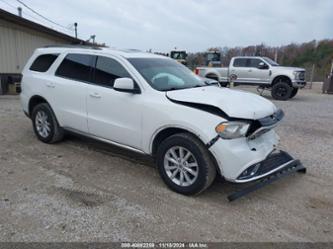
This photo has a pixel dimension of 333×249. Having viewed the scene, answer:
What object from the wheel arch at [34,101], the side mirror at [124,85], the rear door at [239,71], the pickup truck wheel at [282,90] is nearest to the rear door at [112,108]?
the side mirror at [124,85]

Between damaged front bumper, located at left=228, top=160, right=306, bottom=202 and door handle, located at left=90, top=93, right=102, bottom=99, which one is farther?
door handle, located at left=90, top=93, right=102, bottom=99

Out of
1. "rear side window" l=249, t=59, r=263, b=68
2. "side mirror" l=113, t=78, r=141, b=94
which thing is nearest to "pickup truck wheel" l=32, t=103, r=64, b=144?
"side mirror" l=113, t=78, r=141, b=94

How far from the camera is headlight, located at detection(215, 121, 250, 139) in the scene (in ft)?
10.5

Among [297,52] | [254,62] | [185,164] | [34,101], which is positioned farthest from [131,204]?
[297,52]

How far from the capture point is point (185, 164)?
3.52 metres

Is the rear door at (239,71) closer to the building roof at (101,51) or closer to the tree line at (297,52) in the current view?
the building roof at (101,51)

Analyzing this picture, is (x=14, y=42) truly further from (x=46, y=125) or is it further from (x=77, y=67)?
(x=77, y=67)

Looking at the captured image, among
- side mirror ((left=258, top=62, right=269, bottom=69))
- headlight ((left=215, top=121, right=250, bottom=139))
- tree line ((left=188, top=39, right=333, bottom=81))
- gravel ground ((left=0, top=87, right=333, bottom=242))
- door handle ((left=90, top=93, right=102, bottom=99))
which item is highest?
tree line ((left=188, top=39, right=333, bottom=81))

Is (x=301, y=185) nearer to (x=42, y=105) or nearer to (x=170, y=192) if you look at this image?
(x=170, y=192)

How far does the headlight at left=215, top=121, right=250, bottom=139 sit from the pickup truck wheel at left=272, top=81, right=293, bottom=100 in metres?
11.7

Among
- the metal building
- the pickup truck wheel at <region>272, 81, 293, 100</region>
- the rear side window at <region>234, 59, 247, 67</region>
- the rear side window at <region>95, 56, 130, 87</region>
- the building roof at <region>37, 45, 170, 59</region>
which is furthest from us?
the rear side window at <region>234, 59, 247, 67</region>

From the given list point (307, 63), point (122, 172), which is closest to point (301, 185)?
point (122, 172)

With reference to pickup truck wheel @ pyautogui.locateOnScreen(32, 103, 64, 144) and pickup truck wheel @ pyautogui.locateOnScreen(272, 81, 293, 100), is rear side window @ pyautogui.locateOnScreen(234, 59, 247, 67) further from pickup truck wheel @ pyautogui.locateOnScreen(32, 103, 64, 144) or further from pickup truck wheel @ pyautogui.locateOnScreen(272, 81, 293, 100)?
pickup truck wheel @ pyautogui.locateOnScreen(32, 103, 64, 144)

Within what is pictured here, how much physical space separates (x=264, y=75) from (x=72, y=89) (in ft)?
39.2
